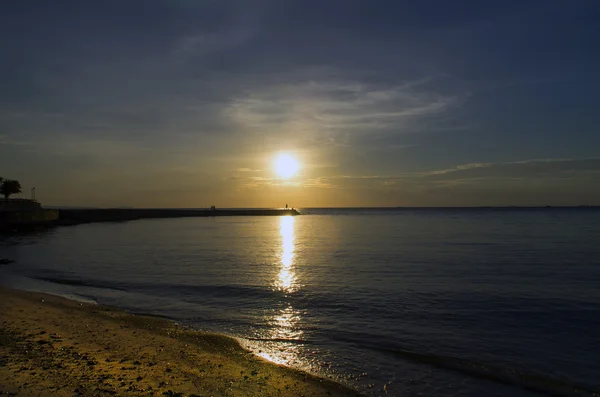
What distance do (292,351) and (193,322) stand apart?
16.7 feet

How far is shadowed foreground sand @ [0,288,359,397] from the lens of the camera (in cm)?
873

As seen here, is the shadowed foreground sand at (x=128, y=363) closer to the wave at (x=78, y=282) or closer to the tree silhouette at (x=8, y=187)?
the wave at (x=78, y=282)

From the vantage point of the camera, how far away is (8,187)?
275 feet

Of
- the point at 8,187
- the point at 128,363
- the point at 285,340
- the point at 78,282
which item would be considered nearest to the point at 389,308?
the point at 285,340

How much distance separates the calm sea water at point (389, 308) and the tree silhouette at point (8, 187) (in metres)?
58.6

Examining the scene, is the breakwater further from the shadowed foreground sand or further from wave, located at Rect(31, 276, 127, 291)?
the shadowed foreground sand

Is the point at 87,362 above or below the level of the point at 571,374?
above

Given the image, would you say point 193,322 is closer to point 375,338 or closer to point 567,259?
point 375,338

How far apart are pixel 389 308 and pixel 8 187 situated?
91.5 m

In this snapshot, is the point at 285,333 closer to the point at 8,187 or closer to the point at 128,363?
the point at 128,363

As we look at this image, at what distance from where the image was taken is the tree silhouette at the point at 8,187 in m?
83.6

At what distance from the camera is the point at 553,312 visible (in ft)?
58.0

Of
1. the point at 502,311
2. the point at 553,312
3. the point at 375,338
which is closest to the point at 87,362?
the point at 375,338

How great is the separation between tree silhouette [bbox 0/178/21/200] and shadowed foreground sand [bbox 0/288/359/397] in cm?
8416
